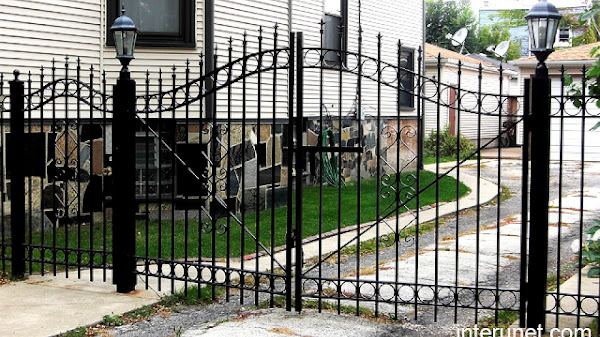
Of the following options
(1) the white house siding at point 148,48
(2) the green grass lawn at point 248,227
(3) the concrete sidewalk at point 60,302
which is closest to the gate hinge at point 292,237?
(3) the concrete sidewalk at point 60,302

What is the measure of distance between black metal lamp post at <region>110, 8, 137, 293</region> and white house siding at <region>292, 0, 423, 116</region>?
7016 millimetres

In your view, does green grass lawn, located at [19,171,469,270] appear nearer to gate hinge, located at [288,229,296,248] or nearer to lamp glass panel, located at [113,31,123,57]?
gate hinge, located at [288,229,296,248]

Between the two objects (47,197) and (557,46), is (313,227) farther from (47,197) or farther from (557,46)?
(557,46)

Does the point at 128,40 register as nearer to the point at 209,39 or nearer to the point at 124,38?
the point at 124,38

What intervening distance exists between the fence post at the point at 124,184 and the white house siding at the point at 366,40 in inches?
276

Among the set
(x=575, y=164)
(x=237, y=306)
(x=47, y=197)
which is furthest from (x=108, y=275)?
(x=575, y=164)

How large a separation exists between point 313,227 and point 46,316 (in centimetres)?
544

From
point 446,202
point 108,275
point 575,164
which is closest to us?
point 108,275

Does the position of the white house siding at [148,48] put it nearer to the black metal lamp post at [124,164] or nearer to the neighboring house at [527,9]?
Result: the black metal lamp post at [124,164]

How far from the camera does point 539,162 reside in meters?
5.81

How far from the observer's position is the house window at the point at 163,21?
38.6ft

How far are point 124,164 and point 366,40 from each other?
1091cm

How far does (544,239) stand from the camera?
19.1ft

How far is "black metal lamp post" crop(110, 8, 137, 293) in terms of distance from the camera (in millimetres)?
7223
